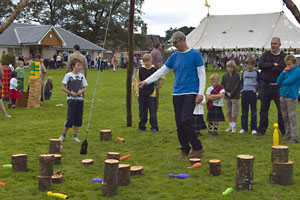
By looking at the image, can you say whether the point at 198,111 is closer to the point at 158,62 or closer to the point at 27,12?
the point at 158,62

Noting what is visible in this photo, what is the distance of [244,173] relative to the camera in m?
4.84

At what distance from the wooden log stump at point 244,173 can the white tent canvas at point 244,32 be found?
93.3 feet

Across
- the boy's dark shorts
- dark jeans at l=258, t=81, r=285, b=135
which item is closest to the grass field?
dark jeans at l=258, t=81, r=285, b=135

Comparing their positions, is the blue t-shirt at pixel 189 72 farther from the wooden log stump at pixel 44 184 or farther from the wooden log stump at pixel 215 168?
the wooden log stump at pixel 44 184

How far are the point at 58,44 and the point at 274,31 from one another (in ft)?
99.7

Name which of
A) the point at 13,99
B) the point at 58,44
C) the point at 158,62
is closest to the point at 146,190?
the point at 158,62

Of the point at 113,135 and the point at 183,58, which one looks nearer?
the point at 183,58

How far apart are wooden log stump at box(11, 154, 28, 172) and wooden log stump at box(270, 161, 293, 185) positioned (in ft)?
11.3

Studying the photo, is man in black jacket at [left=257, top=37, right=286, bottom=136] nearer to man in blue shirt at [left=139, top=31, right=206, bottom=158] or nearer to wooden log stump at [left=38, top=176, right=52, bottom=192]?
man in blue shirt at [left=139, top=31, right=206, bottom=158]

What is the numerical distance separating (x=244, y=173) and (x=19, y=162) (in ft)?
10.3

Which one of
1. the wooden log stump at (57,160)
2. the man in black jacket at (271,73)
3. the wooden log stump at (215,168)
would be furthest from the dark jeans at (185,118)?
the man in black jacket at (271,73)

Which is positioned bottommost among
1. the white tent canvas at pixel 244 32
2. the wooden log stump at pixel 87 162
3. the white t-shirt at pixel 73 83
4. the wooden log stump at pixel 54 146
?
the wooden log stump at pixel 87 162

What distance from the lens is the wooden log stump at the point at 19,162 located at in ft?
18.8

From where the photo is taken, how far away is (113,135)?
8.80 m
